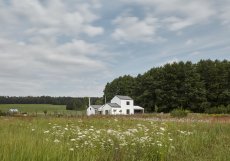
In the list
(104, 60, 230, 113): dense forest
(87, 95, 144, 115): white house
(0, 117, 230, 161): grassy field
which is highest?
(104, 60, 230, 113): dense forest

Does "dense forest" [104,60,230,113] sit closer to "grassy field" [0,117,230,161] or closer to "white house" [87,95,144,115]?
"white house" [87,95,144,115]

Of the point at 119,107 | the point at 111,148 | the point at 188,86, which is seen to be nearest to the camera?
the point at 111,148

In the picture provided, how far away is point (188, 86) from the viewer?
9031cm

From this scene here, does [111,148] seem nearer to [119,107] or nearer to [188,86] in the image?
[188,86]

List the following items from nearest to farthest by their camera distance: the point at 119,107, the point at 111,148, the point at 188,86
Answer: the point at 111,148 < the point at 188,86 < the point at 119,107

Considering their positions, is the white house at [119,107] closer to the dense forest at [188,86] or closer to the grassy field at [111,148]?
the dense forest at [188,86]

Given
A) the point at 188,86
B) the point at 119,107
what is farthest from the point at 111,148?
the point at 119,107

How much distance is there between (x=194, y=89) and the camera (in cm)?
8906

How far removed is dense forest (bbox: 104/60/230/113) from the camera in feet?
292

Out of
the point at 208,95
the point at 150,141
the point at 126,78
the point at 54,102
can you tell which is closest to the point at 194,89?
the point at 208,95

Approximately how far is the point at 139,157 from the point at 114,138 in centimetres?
170

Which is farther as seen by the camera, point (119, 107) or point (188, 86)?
point (119, 107)

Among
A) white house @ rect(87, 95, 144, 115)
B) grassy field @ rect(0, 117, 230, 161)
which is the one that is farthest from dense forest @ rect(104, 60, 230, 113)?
grassy field @ rect(0, 117, 230, 161)

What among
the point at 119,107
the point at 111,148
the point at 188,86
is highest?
the point at 188,86
